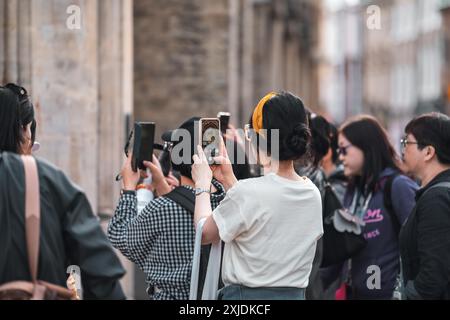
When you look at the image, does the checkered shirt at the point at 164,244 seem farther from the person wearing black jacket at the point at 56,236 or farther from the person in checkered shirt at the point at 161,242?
the person wearing black jacket at the point at 56,236

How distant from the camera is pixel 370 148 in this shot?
24.9 ft

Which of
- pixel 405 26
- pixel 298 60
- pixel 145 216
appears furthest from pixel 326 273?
pixel 405 26

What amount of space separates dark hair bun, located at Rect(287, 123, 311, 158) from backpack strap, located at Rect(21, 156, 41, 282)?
116 cm

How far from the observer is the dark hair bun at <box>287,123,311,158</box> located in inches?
199

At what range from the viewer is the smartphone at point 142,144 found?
5.64 metres

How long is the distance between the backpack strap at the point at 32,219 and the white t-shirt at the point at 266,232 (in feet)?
2.79

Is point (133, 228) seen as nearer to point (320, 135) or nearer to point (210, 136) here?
point (210, 136)

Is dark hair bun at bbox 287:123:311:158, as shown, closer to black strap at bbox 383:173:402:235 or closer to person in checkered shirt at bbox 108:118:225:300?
person in checkered shirt at bbox 108:118:225:300

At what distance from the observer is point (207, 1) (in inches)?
725

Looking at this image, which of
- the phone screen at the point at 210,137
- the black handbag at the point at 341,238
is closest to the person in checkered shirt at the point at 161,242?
the phone screen at the point at 210,137

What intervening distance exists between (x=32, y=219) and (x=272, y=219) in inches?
41.6

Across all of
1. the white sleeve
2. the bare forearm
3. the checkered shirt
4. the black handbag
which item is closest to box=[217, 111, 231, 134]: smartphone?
the black handbag
